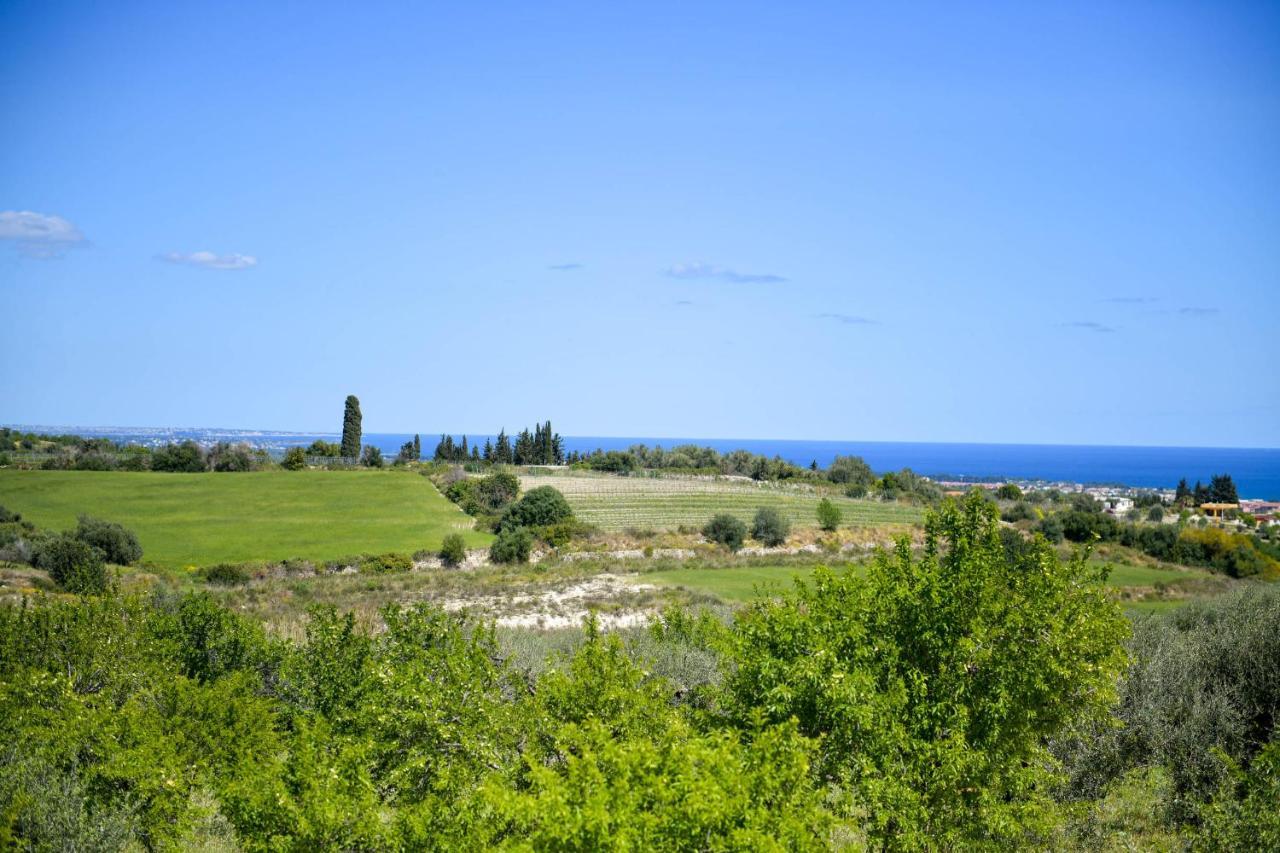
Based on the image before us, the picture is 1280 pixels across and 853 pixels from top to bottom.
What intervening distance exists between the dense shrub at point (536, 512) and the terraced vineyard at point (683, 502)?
4052 mm

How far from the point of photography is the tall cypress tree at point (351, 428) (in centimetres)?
11894

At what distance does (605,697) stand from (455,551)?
5459cm

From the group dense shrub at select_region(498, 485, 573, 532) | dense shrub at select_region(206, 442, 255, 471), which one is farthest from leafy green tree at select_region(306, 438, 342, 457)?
dense shrub at select_region(498, 485, 573, 532)

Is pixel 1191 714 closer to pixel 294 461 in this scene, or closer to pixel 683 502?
pixel 683 502

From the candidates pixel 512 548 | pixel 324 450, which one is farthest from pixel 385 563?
pixel 324 450

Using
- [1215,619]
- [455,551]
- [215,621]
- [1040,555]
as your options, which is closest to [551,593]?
[455,551]

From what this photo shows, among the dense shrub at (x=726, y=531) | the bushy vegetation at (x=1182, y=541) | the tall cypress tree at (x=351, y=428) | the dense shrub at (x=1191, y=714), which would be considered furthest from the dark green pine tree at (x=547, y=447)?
the dense shrub at (x=1191, y=714)

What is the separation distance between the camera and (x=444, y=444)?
145375 millimetres

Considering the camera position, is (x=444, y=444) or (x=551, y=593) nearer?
(x=551, y=593)

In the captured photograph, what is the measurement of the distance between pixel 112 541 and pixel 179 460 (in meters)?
38.4

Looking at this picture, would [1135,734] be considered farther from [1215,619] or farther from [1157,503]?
[1157,503]

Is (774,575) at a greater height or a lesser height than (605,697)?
lesser

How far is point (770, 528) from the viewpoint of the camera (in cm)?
7944

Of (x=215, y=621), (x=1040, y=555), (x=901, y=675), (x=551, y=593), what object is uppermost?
(x=1040, y=555)
